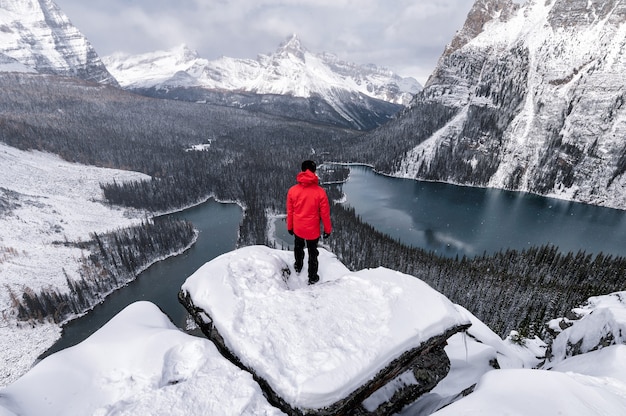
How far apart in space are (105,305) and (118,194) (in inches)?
3211

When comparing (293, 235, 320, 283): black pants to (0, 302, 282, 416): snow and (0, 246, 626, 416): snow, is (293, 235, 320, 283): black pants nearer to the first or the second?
(0, 246, 626, 416): snow

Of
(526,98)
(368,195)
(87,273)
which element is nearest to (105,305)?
(87,273)

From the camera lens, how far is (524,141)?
582 ft

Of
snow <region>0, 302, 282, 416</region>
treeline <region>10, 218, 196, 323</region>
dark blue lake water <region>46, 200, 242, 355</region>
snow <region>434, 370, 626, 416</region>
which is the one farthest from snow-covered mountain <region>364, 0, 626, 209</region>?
snow <region>0, 302, 282, 416</region>

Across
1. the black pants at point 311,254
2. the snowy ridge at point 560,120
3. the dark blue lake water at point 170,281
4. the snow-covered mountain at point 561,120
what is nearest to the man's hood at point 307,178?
the black pants at point 311,254

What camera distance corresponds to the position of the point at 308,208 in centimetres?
1105

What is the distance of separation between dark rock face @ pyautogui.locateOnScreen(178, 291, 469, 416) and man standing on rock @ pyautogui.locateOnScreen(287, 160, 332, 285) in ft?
15.2

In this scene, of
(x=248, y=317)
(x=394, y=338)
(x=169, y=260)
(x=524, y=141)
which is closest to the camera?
(x=394, y=338)

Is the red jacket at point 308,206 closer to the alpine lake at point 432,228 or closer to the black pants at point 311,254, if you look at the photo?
the black pants at point 311,254

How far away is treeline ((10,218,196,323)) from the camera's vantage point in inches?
2714

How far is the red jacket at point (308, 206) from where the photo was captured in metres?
10.8

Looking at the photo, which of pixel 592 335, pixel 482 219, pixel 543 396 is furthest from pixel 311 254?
pixel 482 219

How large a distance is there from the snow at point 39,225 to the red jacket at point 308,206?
75.1 meters

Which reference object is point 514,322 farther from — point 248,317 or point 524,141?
point 524,141
